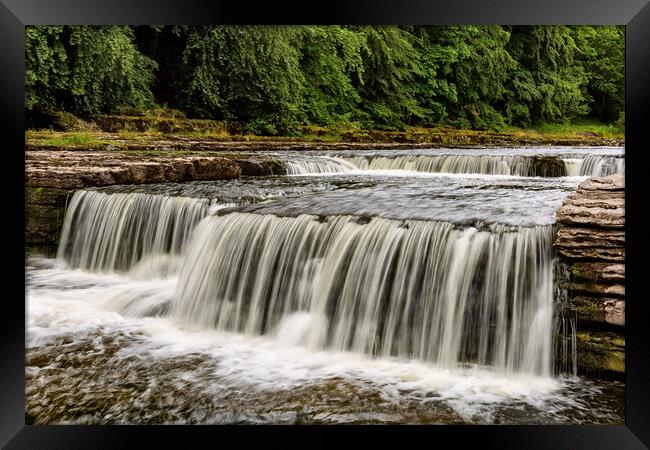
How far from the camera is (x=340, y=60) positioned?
11914mm

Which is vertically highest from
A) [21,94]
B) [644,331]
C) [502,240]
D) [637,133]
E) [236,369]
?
[21,94]

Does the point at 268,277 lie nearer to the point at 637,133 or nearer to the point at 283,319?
the point at 283,319

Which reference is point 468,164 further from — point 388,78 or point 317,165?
point 388,78

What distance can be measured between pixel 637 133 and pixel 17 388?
9.14 ft

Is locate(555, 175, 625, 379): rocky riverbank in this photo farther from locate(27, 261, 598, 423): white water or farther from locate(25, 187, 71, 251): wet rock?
locate(25, 187, 71, 251): wet rock

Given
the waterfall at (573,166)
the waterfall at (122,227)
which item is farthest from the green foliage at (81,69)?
the waterfall at (573,166)

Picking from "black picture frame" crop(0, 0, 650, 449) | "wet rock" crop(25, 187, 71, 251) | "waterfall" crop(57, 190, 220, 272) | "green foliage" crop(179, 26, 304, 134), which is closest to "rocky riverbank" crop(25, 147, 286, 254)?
"wet rock" crop(25, 187, 71, 251)

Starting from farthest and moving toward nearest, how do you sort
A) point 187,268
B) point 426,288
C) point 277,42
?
point 277,42 → point 187,268 → point 426,288

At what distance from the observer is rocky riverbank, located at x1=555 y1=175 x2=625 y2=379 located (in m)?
2.74

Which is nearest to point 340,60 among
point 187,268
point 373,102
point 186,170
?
point 373,102
